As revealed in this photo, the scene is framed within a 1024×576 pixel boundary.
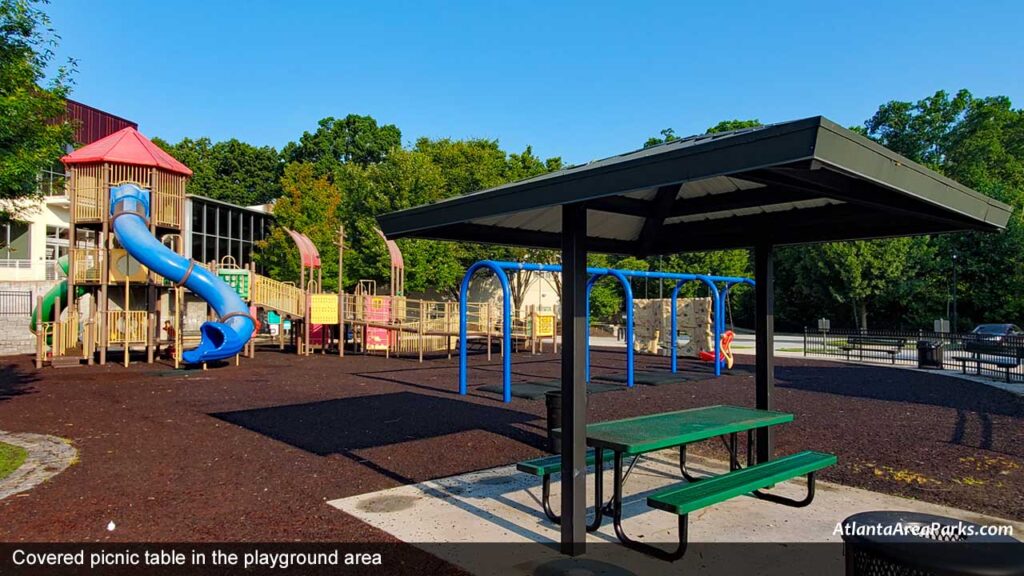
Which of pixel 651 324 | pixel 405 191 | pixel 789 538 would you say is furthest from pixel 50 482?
pixel 405 191

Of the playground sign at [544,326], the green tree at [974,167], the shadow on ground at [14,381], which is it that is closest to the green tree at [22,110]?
the shadow on ground at [14,381]

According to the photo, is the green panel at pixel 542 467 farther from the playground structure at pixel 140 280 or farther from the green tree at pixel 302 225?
the green tree at pixel 302 225

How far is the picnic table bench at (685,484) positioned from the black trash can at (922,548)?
109 cm

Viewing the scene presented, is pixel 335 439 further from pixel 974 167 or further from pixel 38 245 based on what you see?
pixel 974 167

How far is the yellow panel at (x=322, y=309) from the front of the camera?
935 inches

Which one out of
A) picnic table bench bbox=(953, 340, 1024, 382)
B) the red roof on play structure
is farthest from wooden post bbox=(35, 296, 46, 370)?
picnic table bench bbox=(953, 340, 1024, 382)

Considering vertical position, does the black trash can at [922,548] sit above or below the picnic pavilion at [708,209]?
below

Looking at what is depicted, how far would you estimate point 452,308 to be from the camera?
27.1 metres

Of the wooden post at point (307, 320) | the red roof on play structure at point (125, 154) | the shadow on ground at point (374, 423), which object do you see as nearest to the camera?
the shadow on ground at point (374, 423)

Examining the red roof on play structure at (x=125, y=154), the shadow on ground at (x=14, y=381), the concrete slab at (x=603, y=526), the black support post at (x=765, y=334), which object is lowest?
the shadow on ground at (x=14, y=381)

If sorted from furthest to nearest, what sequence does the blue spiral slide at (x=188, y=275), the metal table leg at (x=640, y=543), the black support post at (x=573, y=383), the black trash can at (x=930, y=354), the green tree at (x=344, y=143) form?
1. the green tree at (x=344, y=143)
2. the black trash can at (x=930, y=354)
3. the blue spiral slide at (x=188, y=275)
4. the black support post at (x=573, y=383)
5. the metal table leg at (x=640, y=543)

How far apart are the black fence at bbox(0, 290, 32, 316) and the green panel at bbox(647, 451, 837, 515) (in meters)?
30.5

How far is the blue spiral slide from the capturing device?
1859 cm

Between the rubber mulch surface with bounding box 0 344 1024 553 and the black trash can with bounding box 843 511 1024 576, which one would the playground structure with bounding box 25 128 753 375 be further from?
the black trash can with bounding box 843 511 1024 576
